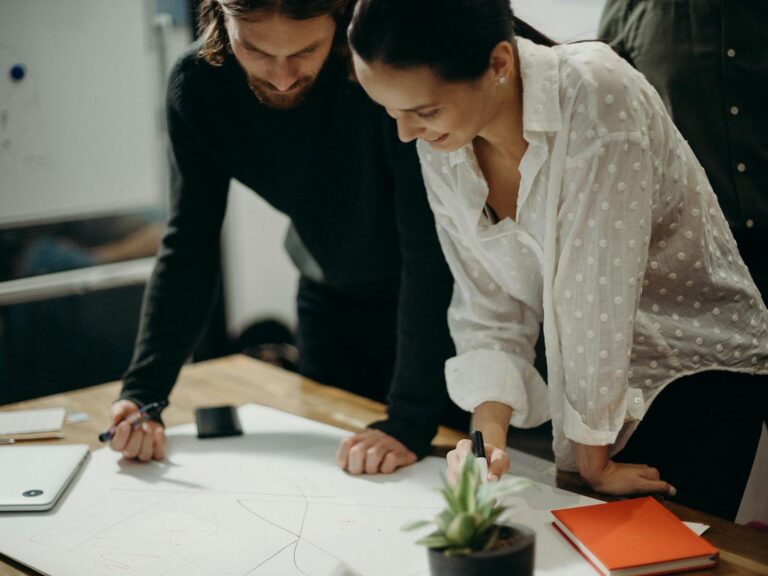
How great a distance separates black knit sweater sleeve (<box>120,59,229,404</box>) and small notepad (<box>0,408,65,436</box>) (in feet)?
0.52

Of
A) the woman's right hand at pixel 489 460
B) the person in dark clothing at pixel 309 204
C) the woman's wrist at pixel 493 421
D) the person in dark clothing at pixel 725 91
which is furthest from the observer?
the person in dark clothing at pixel 725 91

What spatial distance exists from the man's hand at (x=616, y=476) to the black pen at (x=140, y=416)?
2.27 feet

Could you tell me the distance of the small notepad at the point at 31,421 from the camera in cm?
151

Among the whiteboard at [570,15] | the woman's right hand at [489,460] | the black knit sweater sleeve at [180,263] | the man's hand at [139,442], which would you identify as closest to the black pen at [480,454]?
the woman's right hand at [489,460]

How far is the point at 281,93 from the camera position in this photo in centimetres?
137

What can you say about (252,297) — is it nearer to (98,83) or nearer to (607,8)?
(98,83)

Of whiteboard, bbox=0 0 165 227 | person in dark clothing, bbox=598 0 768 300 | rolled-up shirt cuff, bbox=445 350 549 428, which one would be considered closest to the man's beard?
rolled-up shirt cuff, bbox=445 350 549 428

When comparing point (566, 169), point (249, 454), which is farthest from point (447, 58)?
point (249, 454)

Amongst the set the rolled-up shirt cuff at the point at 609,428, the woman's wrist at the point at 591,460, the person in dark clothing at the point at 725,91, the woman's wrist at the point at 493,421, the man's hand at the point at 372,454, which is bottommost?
the man's hand at the point at 372,454

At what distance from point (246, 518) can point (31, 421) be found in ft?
1.96

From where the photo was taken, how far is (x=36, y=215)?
2.62 meters

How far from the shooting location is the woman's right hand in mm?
1078

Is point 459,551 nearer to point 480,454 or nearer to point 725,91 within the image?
point 480,454

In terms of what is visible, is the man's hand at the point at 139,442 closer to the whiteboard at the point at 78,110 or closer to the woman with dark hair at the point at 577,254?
the woman with dark hair at the point at 577,254
